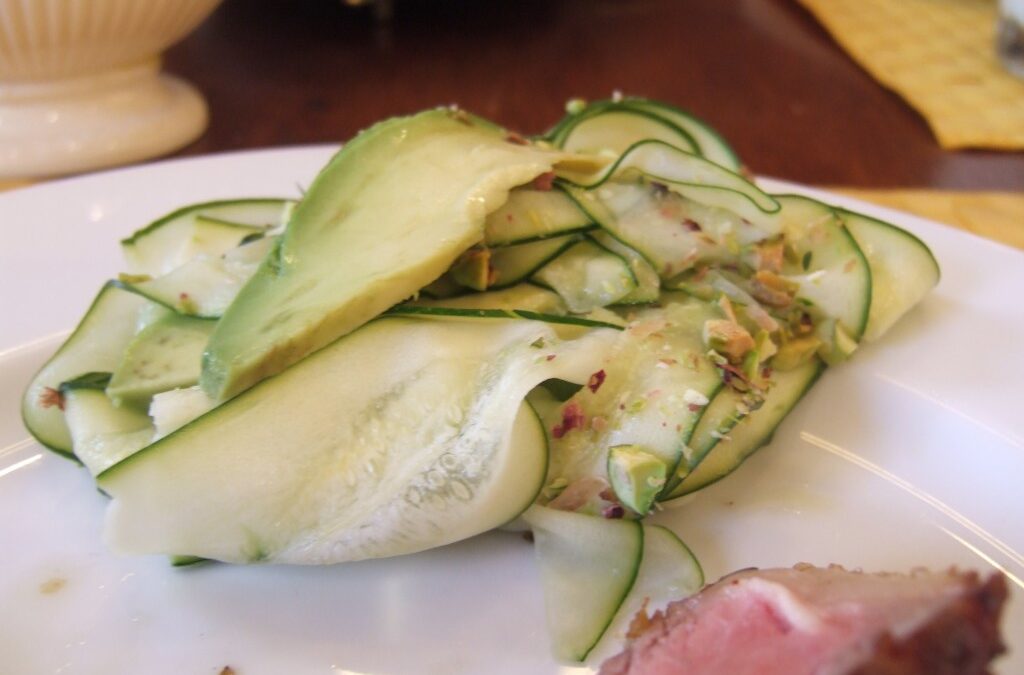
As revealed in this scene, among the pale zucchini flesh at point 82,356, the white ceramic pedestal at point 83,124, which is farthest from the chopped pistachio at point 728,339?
the white ceramic pedestal at point 83,124

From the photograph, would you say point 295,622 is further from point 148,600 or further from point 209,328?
point 209,328

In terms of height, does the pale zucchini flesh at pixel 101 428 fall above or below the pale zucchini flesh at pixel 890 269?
below

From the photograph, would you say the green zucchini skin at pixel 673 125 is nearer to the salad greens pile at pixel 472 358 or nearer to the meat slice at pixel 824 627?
the salad greens pile at pixel 472 358

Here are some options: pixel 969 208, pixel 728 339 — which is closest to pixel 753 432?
pixel 728 339

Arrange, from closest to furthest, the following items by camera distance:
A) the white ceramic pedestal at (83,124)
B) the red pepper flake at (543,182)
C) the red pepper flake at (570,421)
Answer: the red pepper flake at (570,421), the red pepper flake at (543,182), the white ceramic pedestal at (83,124)

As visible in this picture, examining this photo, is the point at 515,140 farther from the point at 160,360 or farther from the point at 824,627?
the point at 824,627

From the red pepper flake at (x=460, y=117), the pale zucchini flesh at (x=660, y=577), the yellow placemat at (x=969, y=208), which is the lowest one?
the pale zucchini flesh at (x=660, y=577)
